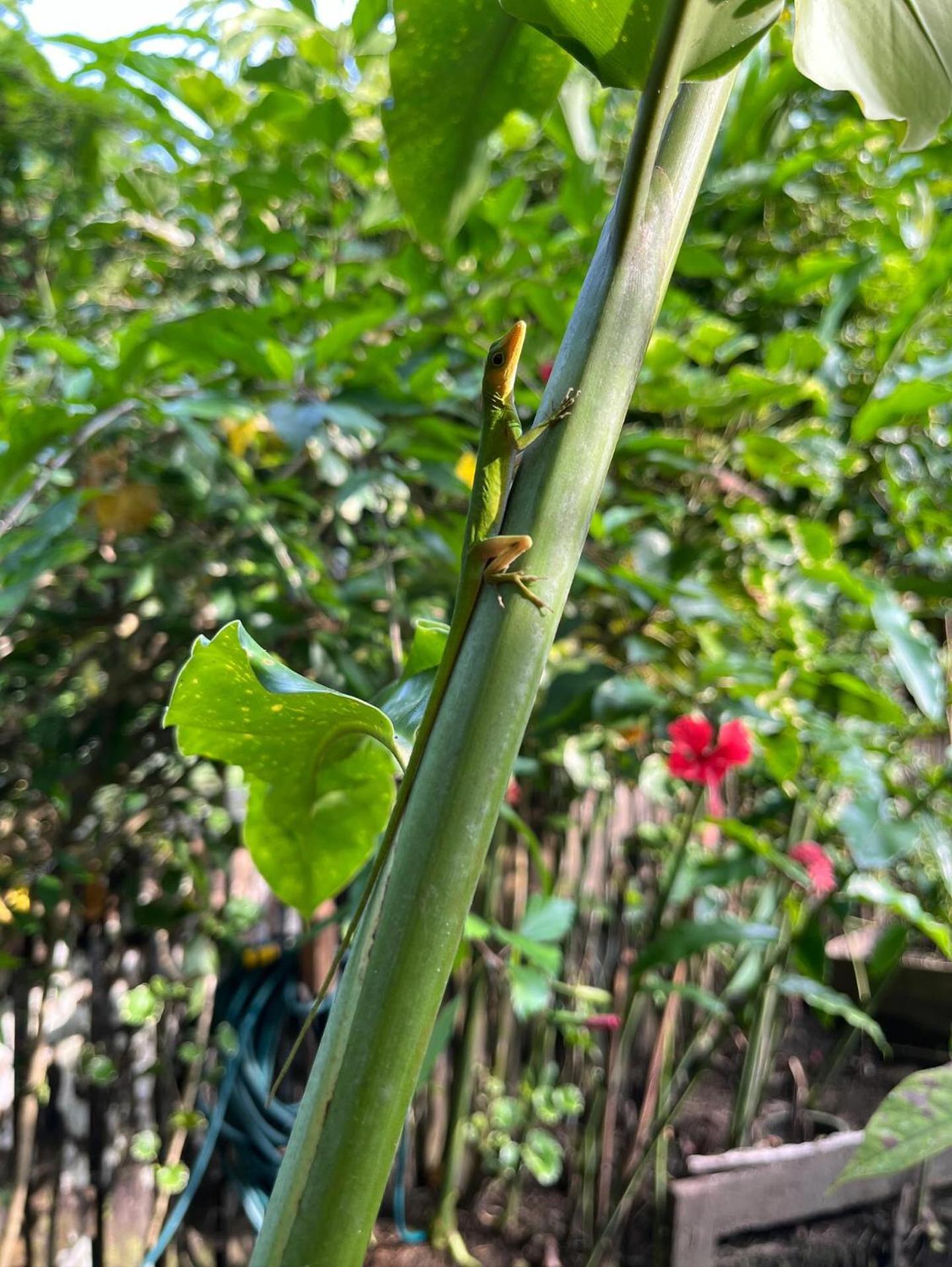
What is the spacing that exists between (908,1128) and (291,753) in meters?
0.28

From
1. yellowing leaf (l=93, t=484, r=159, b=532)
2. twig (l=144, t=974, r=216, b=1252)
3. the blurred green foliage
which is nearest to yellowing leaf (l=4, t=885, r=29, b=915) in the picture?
the blurred green foliage

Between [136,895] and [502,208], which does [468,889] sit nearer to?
[502,208]

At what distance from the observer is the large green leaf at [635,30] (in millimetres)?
195

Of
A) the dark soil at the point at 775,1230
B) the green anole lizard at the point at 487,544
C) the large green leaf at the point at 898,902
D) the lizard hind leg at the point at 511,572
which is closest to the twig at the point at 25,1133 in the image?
the dark soil at the point at 775,1230

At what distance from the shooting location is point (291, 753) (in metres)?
0.26

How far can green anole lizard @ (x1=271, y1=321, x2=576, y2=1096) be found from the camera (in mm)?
195

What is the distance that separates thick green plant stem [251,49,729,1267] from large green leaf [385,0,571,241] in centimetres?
14

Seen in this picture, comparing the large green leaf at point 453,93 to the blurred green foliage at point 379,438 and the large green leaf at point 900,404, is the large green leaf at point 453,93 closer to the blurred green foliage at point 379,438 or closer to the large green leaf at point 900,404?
the blurred green foliage at point 379,438

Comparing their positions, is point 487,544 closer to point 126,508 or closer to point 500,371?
point 500,371

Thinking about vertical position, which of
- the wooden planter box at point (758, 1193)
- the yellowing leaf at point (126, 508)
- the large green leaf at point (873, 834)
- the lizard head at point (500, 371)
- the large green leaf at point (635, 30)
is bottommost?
the wooden planter box at point (758, 1193)

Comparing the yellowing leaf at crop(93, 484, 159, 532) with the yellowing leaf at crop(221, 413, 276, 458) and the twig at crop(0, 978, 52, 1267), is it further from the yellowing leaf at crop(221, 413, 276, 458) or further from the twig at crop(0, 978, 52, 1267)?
the twig at crop(0, 978, 52, 1267)

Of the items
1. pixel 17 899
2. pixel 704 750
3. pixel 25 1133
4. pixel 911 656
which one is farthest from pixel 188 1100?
pixel 911 656

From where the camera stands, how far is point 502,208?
0.83 m

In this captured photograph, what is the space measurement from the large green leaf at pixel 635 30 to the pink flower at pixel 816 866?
1071 mm
